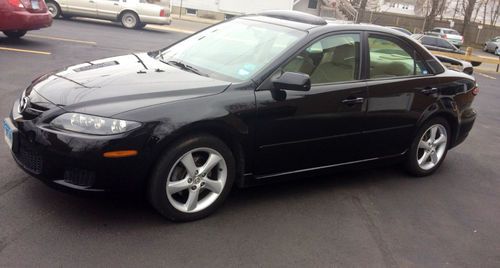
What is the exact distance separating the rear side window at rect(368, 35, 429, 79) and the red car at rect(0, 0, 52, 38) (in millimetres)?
7853

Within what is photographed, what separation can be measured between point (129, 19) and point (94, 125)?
55.7ft

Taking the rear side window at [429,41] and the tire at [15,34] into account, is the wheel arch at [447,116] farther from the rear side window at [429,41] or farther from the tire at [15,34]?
the rear side window at [429,41]

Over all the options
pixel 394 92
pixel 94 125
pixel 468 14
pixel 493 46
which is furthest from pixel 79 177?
pixel 468 14

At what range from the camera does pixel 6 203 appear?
3676mm

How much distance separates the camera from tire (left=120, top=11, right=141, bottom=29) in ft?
62.8

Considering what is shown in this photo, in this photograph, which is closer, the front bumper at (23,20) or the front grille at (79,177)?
the front grille at (79,177)

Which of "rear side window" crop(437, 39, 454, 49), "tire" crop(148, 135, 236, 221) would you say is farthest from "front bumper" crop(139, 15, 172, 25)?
"tire" crop(148, 135, 236, 221)

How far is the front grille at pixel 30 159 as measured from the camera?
133 inches

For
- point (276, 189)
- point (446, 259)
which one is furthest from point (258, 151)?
point (446, 259)

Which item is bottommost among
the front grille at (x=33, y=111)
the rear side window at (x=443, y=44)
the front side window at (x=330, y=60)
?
the rear side window at (x=443, y=44)

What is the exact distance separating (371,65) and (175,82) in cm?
191

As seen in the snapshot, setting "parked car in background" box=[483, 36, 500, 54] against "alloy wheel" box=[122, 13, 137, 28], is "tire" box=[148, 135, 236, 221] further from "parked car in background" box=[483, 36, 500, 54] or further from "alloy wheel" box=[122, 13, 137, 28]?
"parked car in background" box=[483, 36, 500, 54]

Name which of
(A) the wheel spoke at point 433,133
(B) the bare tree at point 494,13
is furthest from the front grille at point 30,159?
(B) the bare tree at point 494,13

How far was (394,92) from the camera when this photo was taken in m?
4.74
